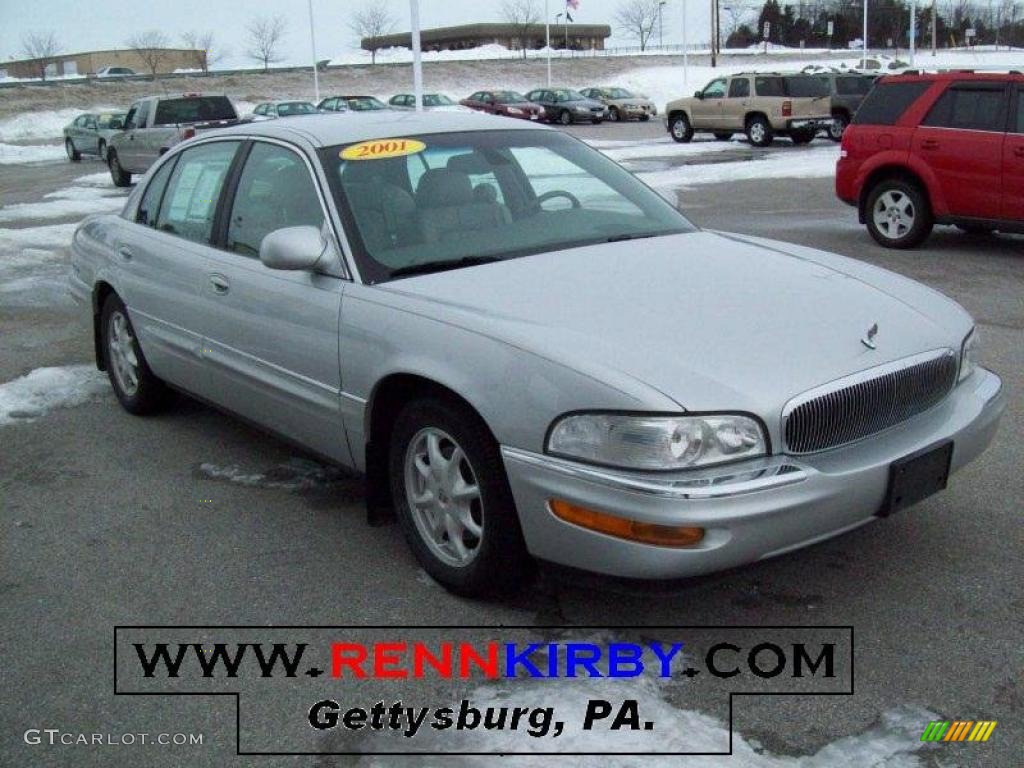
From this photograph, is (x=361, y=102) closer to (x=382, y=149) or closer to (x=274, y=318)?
(x=382, y=149)

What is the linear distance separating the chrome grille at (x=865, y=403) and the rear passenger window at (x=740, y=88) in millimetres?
25235

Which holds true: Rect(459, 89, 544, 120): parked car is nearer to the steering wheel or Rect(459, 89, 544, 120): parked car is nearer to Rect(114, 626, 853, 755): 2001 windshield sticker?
the steering wheel

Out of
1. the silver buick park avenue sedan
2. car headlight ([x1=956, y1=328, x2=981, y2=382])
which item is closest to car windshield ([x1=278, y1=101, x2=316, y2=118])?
the silver buick park avenue sedan

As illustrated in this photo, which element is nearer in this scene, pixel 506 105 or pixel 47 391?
pixel 47 391

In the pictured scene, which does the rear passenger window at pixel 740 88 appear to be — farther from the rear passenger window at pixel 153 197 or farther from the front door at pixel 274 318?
the front door at pixel 274 318

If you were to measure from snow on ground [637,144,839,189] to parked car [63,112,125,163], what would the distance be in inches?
602

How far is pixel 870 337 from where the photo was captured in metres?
3.50

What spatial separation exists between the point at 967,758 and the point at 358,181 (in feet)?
9.38

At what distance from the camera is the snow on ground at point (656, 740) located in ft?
9.11

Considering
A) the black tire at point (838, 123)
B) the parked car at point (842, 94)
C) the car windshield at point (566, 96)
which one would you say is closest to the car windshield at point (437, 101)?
the car windshield at point (566, 96)

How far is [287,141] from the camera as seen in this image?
14.9ft

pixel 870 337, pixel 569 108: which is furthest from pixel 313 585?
pixel 569 108

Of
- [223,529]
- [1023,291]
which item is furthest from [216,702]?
Answer: [1023,291]
